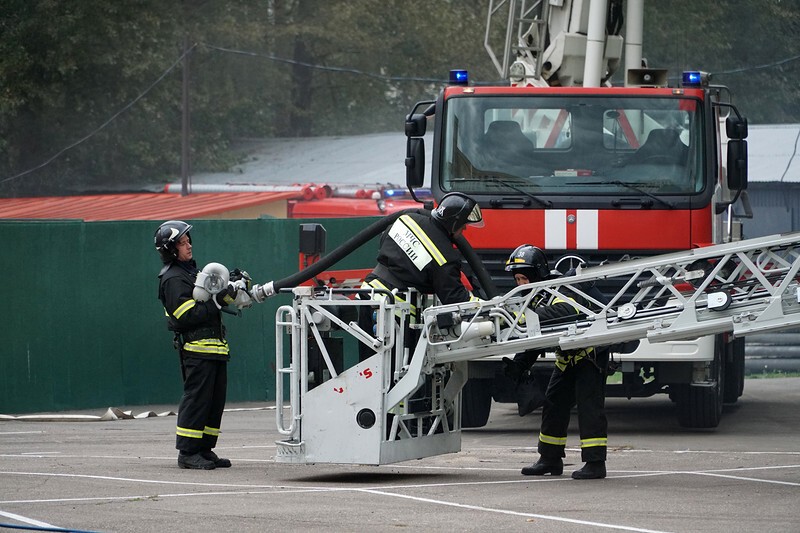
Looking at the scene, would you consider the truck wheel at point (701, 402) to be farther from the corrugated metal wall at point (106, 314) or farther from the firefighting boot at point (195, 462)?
the corrugated metal wall at point (106, 314)

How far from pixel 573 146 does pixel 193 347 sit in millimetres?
3946

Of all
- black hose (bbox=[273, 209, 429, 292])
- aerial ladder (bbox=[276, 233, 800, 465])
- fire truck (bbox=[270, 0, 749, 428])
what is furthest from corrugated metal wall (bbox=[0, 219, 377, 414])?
aerial ladder (bbox=[276, 233, 800, 465])

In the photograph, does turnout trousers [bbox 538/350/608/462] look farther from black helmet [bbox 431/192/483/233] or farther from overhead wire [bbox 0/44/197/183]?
overhead wire [bbox 0/44/197/183]

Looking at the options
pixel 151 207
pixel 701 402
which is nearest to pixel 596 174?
pixel 701 402

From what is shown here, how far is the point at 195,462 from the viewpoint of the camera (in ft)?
32.0

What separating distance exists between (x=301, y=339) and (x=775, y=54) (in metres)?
29.0

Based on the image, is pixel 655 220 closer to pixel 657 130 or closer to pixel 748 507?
pixel 657 130

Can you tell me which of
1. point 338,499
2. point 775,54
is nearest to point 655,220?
point 338,499

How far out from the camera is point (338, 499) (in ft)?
27.0

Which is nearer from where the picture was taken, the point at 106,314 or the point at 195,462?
the point at 195,462

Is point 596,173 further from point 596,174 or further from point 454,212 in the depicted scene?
point 454,212

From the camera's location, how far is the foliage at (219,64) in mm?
35281

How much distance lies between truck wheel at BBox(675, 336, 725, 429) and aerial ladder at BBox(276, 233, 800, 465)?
3.44m

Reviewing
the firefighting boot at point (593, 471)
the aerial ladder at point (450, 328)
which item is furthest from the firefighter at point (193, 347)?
the firefighting boot at point (593, 471)
